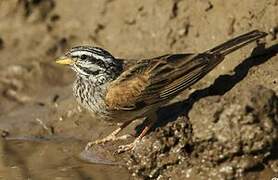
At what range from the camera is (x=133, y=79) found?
33.2ft

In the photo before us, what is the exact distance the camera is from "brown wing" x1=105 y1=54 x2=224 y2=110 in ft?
32.7

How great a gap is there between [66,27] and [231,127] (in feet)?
19.7

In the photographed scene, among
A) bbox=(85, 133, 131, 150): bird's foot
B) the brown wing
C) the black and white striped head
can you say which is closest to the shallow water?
bbox=(85, 133, 131, 150): bird's foot

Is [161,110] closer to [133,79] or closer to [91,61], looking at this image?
[133,79]

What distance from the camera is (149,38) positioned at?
1268cm

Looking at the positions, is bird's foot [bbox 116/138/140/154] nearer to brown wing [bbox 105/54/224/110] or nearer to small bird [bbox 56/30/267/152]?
small bird [bbox 56/30/267/152]

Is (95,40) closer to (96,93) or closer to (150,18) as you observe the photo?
(150,18)

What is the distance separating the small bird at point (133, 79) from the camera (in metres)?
9.98

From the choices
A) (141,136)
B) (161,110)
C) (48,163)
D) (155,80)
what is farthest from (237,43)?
(48,163)

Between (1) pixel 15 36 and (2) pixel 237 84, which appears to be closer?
(2) pixel 237 84

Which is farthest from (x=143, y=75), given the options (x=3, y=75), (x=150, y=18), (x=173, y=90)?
(x=3, y=75)

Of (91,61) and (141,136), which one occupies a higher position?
(91,61)

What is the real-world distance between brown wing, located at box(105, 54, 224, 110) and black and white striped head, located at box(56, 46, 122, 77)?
0.57 feet

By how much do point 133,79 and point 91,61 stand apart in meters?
0.59
